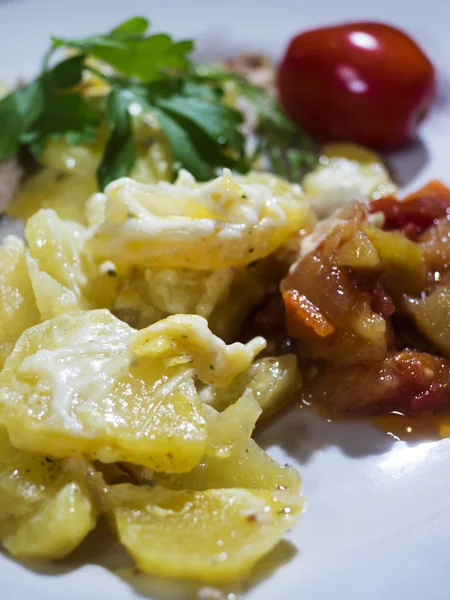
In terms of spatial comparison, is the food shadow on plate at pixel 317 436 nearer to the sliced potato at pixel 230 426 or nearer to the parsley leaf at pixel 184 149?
the sliced potato at pixel 230 426

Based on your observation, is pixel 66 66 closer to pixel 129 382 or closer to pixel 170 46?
pixel 170 46

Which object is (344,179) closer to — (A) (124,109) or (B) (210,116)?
(B) (210,116)

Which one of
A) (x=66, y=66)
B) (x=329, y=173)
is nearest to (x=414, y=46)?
(x=329, y=173)

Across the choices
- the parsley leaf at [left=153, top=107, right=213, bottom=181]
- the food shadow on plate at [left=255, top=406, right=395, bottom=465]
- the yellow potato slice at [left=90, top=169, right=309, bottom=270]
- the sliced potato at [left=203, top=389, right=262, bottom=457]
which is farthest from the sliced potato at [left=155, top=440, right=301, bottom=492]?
the parsley leaf at [left=153, top=107, right=213, bottom=181]

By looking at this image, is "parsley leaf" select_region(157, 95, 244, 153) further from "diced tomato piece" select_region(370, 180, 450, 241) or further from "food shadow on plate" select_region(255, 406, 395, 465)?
"food shadow on plate" select_region(255, 406, 395, 465)

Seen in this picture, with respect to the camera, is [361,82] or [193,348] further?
[361,82]

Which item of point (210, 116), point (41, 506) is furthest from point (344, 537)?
point (210, 116)
